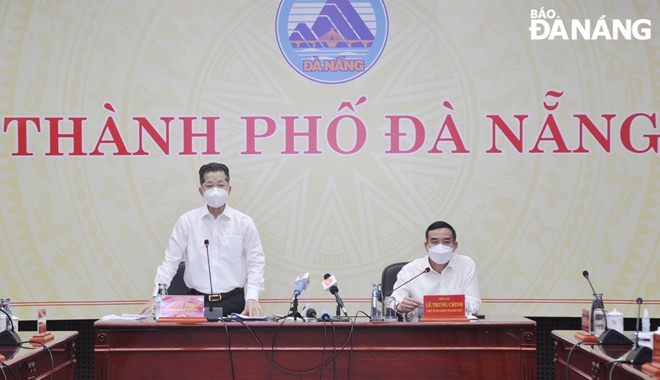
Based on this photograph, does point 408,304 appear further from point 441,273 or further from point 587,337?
point 587,337

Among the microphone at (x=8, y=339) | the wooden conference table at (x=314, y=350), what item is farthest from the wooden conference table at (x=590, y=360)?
the microphone at (x=8, y=339)

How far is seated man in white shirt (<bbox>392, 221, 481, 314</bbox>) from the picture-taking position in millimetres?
4355

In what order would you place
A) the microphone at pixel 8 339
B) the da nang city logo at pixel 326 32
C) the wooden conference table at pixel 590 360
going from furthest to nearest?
1. the da nang city logo at pixel 326 32
2. the microphone at pixel 8 339
3. the wooden conference table at pixel 590 360

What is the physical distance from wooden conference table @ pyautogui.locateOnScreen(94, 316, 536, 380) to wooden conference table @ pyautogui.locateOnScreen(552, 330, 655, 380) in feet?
0.42

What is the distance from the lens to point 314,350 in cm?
375

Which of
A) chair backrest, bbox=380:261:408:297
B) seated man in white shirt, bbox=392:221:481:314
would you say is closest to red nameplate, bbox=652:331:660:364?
seated man in white shirt, bbox=392:221:481:314

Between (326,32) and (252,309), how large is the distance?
1.90 m

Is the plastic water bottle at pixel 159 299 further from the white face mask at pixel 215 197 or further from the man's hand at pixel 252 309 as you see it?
the white face mask at pixel 215 197

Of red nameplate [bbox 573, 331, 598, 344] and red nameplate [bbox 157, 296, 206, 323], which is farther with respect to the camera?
red nameplate [bbox 157, 296, 206, 323]

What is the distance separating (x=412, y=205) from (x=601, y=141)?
1.24 meters

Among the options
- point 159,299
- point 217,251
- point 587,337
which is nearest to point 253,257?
point 217,251

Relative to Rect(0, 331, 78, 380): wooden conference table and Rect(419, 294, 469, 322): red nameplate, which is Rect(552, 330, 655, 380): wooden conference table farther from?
Rect(0, 331, 78, 380): wooden conference table

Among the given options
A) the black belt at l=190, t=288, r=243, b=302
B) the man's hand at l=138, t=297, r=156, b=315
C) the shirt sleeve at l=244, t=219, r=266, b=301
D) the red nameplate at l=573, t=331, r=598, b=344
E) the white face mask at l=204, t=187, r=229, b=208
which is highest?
the white face mask at l=204, t=187, r=229, b=208

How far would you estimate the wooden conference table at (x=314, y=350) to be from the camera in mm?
3740
